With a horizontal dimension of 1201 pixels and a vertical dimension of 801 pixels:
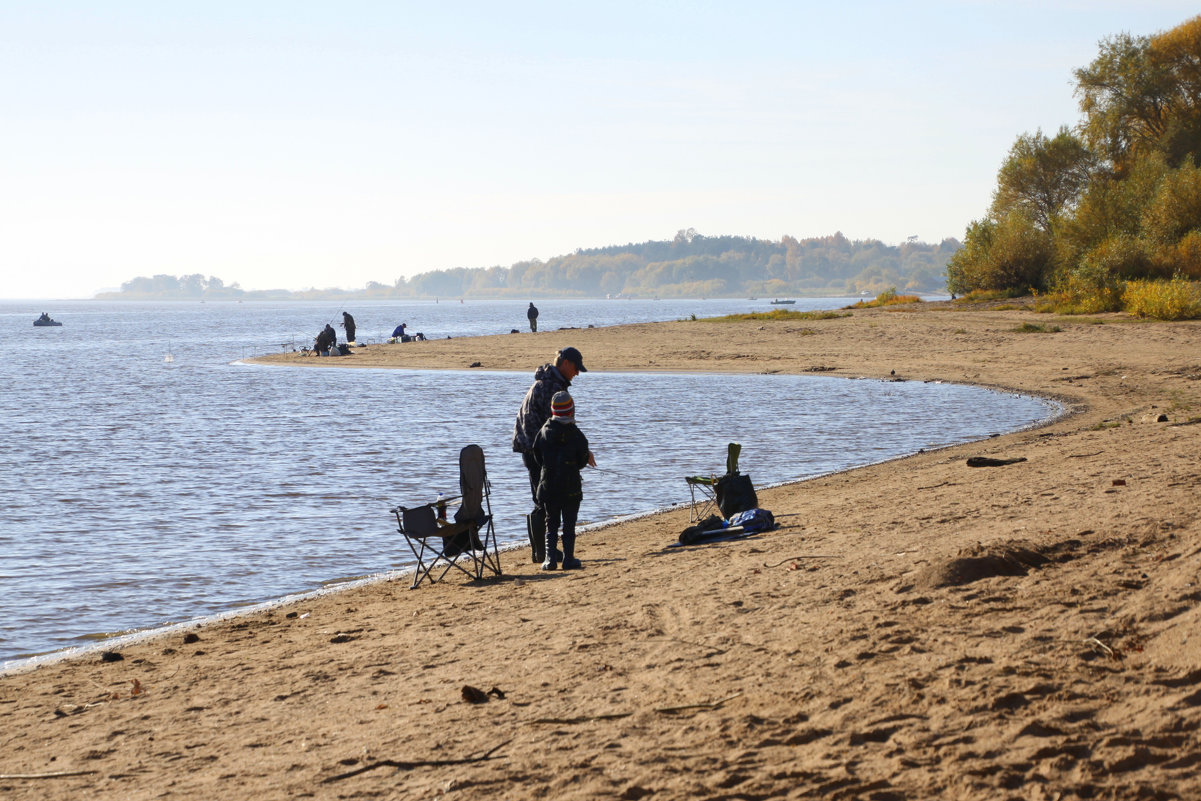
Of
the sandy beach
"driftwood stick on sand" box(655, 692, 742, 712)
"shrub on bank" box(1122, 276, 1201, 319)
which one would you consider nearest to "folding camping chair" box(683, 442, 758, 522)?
the sandy beach

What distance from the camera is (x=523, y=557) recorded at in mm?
11031

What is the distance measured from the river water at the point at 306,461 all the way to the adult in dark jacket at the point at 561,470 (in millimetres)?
2048

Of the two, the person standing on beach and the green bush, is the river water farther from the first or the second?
the green bush

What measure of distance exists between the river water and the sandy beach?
5.12 ft

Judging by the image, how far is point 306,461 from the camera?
62.1ft

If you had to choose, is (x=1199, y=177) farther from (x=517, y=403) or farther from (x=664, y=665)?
(x=664, y=665)

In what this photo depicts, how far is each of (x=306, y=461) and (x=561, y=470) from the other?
10.3 metres

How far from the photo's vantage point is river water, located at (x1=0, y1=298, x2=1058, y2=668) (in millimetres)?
10383

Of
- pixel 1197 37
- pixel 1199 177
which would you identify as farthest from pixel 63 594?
pixel 1197 37

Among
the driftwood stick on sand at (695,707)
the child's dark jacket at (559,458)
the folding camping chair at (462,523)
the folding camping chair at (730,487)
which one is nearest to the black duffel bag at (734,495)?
the folding camping chair at (730,487)

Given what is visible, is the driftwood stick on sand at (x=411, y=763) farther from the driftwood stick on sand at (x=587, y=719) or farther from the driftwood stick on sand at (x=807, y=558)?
the driftwood stick on sand at (x=807, y=558)

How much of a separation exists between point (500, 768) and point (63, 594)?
656 cm

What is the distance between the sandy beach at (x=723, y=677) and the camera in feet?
15.5

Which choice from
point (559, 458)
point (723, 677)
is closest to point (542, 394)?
point (559, 458)
